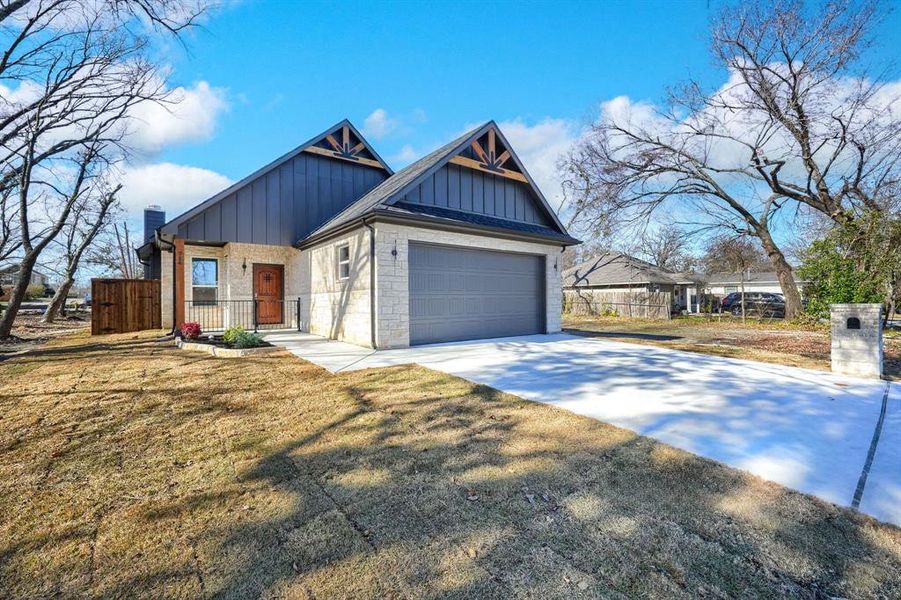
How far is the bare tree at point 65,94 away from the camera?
382 inches

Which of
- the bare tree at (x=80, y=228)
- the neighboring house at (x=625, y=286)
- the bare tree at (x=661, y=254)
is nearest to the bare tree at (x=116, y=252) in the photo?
the bare tree at (x=80, y=228)

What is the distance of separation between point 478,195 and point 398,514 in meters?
10.2

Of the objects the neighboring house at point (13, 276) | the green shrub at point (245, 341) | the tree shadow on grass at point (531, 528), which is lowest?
the tree shadow on grass at point (531, 528)

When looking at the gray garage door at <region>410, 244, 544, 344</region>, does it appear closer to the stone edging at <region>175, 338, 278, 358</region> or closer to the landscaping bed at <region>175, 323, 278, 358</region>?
the stone edging at <region>175, 338, 278, 358</region>

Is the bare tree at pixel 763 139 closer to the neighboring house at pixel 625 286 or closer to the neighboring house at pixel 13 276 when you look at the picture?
the neighboring house at pixel 625 286

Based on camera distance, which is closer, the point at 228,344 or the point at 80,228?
the point at 228,344

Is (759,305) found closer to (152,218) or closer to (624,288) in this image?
(624,288)

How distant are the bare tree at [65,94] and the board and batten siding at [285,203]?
4.21 meters

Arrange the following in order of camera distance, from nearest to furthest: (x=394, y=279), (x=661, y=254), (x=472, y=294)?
(x=394, y=279) < (x=472, y=294) < (x=661, y=254)

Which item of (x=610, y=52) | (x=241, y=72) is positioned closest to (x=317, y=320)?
(x=241, y=72)

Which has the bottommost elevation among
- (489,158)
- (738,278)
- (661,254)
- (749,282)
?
(749,282)

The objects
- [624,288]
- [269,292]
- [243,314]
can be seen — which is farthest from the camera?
[624,288]

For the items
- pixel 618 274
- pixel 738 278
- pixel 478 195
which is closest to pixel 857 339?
pixel 478 195

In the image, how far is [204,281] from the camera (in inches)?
531
